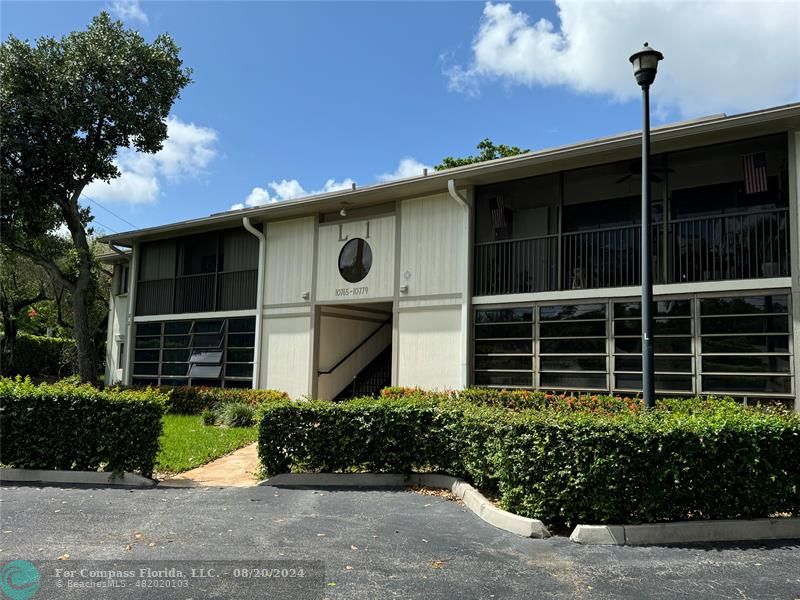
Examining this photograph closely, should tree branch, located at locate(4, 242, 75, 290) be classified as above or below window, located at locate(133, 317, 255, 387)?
above

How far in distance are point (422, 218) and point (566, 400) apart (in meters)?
5.37

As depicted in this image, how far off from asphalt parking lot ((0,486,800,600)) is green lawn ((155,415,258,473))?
2239mm

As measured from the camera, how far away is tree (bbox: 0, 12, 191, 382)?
1608 cm

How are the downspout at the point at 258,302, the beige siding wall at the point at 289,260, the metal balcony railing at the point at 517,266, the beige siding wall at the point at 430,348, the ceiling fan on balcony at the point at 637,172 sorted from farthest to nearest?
the downspout at the point at 258,302
the beige siding wall at the point at 289,260
the beige siding wall at the point at 430,348
the metal balcony railing at the point at 517,266
the ceiling fan on balcony at the point at 637,172

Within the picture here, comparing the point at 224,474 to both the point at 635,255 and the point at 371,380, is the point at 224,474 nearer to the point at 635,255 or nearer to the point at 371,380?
the point at 371,380

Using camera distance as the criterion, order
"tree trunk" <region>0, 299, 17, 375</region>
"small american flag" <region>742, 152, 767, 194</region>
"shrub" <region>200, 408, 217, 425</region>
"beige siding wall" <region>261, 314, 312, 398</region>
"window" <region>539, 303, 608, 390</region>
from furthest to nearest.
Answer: "tree trunk" <region>0, 299, 17, 375</region> → "beige siding wall" <region>261, 314, 312, 398</region> → "shrub" <region>200, 408, 217, 425</region> → "window" <region>539, 303, 608, 390</region> → "small american flag" <region>742, 152, 767, 194</region>

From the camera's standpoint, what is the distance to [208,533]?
5.73 m

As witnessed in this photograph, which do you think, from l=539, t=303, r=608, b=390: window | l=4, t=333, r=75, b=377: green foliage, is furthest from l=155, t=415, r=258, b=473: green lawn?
l=4, t=333, r=75, b=377: green foliage

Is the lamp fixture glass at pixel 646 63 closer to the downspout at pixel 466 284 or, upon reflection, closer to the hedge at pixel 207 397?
the downspout at pixel 466 284

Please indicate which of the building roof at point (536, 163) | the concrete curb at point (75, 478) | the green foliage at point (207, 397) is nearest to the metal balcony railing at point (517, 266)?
the building roof at point (536, 163)

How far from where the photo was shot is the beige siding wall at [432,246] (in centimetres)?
1295

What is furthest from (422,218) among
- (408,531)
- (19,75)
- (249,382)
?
(19,75)

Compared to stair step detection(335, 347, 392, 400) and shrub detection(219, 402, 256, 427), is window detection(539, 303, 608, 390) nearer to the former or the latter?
stair step detection(335, 347, 392, 400)

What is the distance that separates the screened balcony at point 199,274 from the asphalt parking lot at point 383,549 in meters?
10.0
